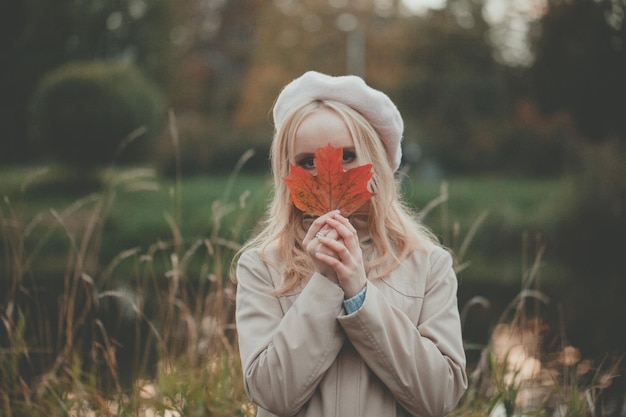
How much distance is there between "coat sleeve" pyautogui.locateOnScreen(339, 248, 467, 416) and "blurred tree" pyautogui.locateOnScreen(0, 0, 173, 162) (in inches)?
548

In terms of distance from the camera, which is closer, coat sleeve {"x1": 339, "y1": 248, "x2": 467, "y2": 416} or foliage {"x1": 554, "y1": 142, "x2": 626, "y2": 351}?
coat sleeve {"x1": 339, "y1": 248, "x2": 467, "y2": 416}

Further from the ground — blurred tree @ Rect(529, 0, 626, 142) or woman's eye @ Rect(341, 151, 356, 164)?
woman's eye @ Rect(341, 151, 356, 164)

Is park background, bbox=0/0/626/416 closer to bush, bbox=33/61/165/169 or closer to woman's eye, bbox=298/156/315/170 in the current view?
bush, bbox=33/61/165/169

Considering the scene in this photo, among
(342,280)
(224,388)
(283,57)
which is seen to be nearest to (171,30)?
(283,57)

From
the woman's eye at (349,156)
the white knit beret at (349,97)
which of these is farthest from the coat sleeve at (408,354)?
the white knit beret at (349,97)

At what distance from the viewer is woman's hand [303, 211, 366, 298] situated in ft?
5.89

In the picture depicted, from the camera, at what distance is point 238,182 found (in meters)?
17.3

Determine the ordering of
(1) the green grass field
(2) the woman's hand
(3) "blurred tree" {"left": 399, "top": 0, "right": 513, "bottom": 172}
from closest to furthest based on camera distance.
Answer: (2) the woman's hand → (1) the green grass field → (3) "blurred tree" {"left": 399, "top": 0, "right": 513, "bottom": 172}

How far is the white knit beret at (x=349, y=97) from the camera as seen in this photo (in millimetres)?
2115

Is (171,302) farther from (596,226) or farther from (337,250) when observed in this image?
(596,226)

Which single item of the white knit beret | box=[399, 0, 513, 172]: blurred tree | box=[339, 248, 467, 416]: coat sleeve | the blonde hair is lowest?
box=[399, 0, 513, 172]: blurred tree

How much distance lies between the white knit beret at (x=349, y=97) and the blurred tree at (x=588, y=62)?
350 inches

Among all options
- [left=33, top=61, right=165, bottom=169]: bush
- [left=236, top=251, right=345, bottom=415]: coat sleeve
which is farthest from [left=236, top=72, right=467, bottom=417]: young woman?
[left=33, top=61, right=165, bottom=169]: bush

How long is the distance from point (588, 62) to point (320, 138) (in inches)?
499
